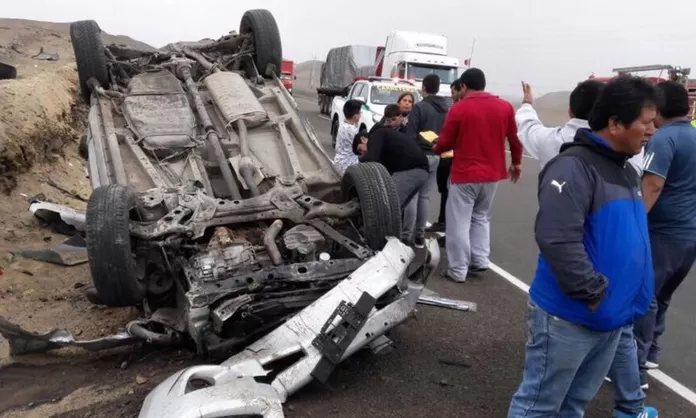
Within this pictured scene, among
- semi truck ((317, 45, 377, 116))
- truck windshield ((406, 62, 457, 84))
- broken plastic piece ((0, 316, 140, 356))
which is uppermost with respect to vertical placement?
broken plastic piece ((0, 316, 140, 356))

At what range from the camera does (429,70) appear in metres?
18.0

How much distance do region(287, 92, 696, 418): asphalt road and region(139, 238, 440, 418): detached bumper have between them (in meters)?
0.26

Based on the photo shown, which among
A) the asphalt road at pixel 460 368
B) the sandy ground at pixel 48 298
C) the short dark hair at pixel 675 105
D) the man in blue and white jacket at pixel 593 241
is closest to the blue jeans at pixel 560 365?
the man in blue and white jacket at pixel 593 241

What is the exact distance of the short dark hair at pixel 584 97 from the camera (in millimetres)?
3028

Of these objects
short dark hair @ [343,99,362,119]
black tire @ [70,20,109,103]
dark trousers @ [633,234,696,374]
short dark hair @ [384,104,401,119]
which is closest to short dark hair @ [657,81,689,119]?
dark trousers @ [633,234,696,374]

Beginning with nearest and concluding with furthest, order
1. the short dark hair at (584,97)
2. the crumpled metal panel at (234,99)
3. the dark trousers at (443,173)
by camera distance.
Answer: the short dark hair at (584,97) → the crumpled metal panel at (234,99) → the dark trousers at (443,173)

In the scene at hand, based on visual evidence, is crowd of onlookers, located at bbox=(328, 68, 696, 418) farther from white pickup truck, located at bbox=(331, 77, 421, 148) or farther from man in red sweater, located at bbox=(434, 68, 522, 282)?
white pickup truck, located at bbox=(331, 77, 421, 148)

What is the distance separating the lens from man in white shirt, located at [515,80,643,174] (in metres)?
3.06

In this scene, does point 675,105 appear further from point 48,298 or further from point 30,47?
point 30,47

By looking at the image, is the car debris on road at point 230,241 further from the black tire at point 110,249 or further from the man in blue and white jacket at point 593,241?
the man in blue and white jacket at point 593,241

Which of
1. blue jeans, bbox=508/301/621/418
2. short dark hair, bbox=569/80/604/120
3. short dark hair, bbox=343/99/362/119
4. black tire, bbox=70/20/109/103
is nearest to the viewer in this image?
blue jeans, bbox=508/301/621/418

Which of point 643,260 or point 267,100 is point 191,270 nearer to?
point 643,260

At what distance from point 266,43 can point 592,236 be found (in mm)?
5196

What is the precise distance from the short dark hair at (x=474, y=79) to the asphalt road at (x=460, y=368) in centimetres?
175
